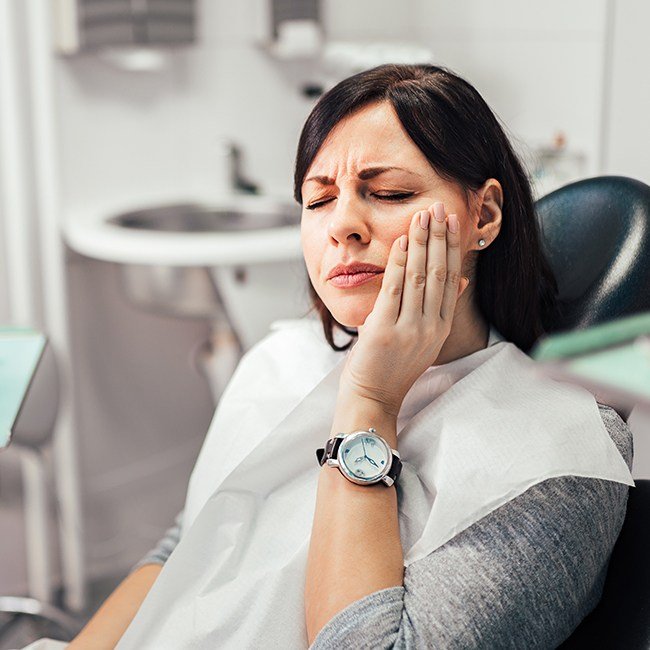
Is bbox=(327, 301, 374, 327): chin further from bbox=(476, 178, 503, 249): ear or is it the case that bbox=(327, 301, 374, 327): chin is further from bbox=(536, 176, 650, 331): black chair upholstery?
bbox=(536, 176, 650, 331): black chair upholstery

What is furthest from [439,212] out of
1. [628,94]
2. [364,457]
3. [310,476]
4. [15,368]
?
[628,94]

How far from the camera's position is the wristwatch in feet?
3.29

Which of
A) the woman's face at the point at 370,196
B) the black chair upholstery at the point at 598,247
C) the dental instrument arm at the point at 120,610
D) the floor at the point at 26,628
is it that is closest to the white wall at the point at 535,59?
the black chair upholstery at the point at 598,247

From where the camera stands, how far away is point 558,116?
2.20 meters

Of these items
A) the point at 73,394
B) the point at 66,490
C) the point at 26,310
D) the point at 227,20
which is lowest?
the point at 66,490

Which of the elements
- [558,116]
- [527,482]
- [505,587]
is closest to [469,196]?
[527,482]

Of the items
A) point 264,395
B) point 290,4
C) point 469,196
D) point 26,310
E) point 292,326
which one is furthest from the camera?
point 290,4

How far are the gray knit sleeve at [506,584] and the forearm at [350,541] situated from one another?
2 cm

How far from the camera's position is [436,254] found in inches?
40.3

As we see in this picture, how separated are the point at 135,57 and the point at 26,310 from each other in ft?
2.17

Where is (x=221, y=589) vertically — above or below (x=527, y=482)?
below

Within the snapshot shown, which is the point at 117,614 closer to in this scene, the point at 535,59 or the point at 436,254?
the point at 436,254

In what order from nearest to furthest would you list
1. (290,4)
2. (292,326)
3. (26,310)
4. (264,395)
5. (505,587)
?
1. (505,587)
2. (264,395)
3. (292,326)
4. (26,310)
5. (290,4)

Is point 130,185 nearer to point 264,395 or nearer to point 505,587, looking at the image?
point 264,395
